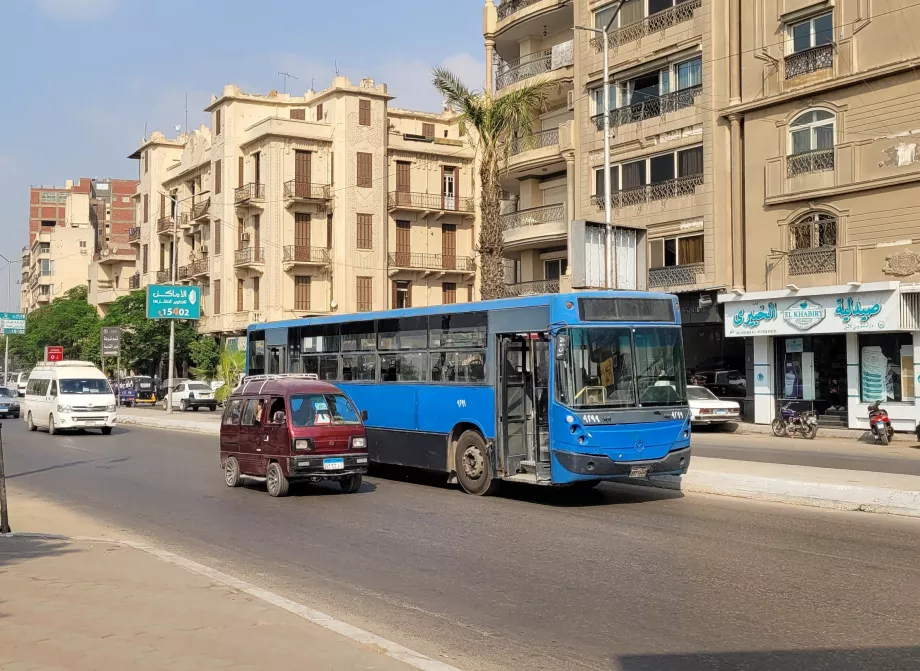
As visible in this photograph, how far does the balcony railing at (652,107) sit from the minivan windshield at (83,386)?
69.8 ft

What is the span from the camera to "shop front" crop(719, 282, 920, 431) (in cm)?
2917

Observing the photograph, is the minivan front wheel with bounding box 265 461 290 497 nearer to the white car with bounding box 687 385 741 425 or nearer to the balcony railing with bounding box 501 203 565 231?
the white car with bounding box 687 385 741 425

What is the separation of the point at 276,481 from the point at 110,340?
126ft

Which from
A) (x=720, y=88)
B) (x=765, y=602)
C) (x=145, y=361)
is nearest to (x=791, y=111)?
(x=720, y=88)

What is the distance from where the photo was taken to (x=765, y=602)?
27.0 feet

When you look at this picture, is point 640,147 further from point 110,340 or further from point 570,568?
point 110,340

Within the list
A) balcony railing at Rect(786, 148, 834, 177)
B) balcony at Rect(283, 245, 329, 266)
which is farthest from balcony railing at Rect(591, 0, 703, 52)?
balcony at Rect(283, 245, 329, 266)

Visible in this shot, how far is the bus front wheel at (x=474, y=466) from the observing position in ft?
52.2

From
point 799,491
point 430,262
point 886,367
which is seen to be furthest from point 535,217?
point 799,491

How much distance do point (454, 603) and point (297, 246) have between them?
175 ft

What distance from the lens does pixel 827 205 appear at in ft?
101

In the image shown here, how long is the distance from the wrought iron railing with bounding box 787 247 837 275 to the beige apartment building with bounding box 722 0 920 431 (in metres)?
0.04

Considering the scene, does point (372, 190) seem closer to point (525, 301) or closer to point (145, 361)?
point (145, 361)

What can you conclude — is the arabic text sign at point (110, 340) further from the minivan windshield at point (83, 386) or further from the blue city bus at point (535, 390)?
the blue city bus at point (535, 390)
